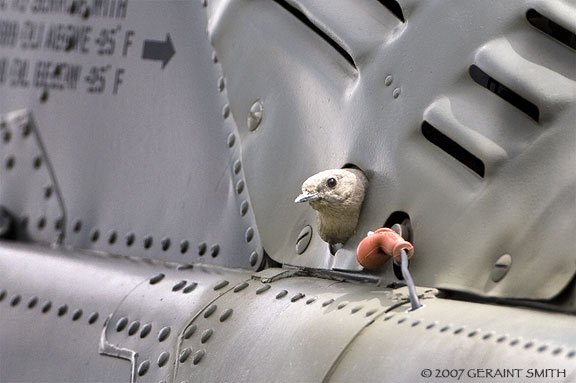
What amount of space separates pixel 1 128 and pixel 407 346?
6.19ft

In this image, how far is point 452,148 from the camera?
2.35 m

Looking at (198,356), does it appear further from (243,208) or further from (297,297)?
(243,208)

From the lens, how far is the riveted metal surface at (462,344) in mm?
1894

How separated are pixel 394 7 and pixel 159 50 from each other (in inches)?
33.2

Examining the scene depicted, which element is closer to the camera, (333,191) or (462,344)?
(462,344)

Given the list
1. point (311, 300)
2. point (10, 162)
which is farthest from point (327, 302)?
point (10, 162)

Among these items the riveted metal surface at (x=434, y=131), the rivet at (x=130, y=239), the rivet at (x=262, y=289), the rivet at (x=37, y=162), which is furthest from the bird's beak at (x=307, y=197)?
the rivet at (x=37, y=162)

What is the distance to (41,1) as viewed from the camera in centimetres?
350

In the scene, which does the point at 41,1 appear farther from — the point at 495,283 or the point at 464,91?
the point at 495,283

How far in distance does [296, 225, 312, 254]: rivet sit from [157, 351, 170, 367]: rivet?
39 cm

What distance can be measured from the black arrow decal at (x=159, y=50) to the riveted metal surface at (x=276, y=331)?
0.85 m

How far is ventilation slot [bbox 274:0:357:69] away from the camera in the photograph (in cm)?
262

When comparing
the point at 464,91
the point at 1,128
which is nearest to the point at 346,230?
the point at 464,91

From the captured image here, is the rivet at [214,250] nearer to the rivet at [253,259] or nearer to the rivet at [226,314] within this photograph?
the rivet at [253,259]
